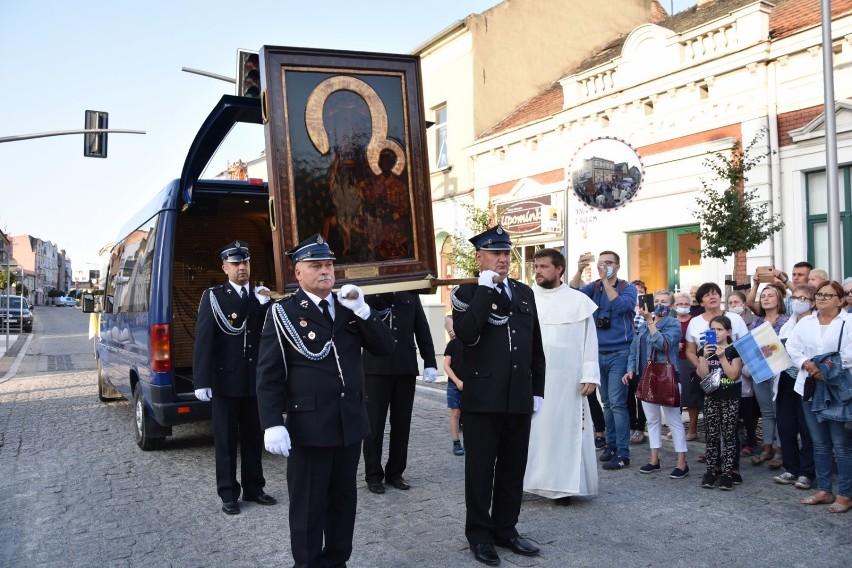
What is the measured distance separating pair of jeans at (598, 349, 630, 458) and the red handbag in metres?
0.22

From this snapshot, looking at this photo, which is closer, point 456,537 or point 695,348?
point 456,537

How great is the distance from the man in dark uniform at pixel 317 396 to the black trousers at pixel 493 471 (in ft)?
2.85

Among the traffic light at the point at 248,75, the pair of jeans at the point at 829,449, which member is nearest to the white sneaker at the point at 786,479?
the pair of jeans at the point at 829,449

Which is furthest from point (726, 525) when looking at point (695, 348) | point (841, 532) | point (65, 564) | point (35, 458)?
point (35, 458)

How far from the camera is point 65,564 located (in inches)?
173

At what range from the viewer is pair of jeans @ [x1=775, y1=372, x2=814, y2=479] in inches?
233

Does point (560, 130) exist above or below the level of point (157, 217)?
above

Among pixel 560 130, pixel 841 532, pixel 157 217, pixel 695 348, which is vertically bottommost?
pixel 841 532

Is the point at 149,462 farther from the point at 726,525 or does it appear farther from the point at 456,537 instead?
the point at 726,525

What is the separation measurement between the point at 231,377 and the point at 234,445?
0.54m

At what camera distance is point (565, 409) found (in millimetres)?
5461

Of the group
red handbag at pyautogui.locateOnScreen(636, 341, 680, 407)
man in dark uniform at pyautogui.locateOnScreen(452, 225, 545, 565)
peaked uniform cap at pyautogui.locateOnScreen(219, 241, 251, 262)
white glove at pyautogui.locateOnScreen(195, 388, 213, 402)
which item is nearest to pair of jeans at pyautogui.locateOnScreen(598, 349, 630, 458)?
red handbag at pyautogui.locateOnScreen(636, 341, 680, 407)

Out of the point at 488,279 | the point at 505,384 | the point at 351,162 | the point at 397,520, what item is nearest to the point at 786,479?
the point at 505,384

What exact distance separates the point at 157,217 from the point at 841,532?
627cm
